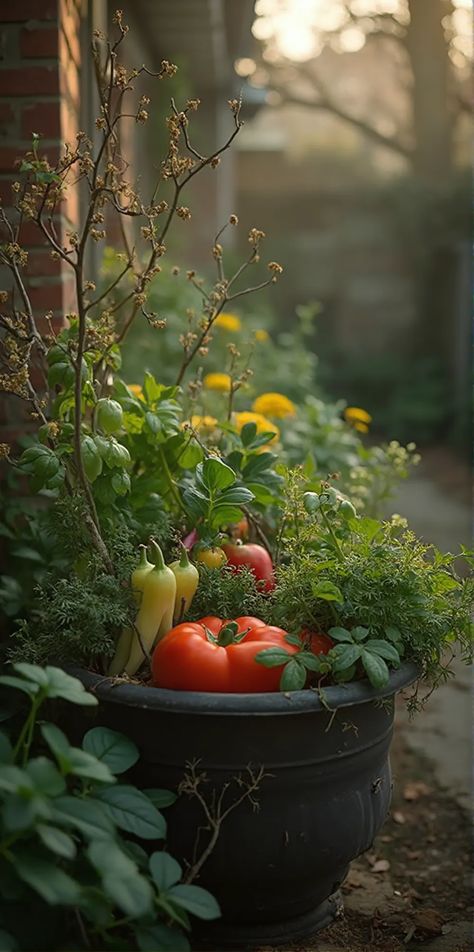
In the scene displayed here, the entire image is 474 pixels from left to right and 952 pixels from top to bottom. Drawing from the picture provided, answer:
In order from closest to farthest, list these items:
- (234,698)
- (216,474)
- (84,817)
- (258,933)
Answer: (84,817), (234,698), (258,933), (216,474)

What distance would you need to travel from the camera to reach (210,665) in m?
1.87

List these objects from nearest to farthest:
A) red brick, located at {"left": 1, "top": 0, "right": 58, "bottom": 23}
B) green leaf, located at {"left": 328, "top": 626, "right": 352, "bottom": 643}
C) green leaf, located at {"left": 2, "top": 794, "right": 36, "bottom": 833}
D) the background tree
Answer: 1. green leaf, located at {"left": 2, "top": 794, "right": 36, "bottom": 833}
2. green leaf, located at {"left": 328, "top": 626, "right": 352, "bottom": 643}
3. red brick, located at {"left": 1, "top": 0, "right": 58, "bottom": 23}
4. the background tree

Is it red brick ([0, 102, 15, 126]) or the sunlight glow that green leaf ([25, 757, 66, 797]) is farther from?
the sunlight glow

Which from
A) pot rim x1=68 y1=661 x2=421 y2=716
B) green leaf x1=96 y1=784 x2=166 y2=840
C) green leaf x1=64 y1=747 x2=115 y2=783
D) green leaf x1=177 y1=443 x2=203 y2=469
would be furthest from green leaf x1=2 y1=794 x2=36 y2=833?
green leaf x1=177 y1=443 x2=203 y2=469

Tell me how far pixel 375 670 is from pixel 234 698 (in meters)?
0.27

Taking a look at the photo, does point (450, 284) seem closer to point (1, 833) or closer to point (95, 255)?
point (95, 255)

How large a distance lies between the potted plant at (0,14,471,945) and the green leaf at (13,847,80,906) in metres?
0.34

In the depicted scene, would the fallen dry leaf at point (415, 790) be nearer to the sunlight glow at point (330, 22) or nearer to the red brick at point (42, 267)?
the red brick at point (42, 267)

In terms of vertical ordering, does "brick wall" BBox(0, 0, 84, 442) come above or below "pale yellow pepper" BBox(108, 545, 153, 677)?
above

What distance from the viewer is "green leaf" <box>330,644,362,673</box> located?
1855 millimetres

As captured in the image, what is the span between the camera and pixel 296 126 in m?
18.7

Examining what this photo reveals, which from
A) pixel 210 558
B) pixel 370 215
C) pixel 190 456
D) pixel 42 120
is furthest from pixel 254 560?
pixel 370 215

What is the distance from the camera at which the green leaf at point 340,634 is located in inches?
75.0

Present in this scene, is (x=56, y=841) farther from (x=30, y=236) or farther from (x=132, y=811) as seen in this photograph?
(x=30, y=236)
